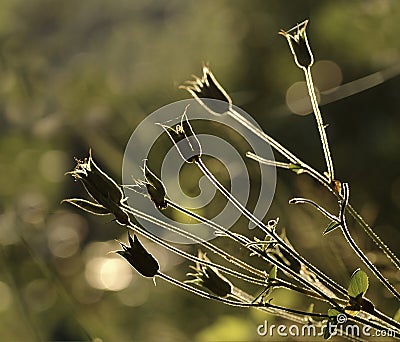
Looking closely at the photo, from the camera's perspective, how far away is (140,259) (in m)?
0.22

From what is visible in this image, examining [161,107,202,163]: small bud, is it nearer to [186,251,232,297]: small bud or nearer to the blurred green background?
[186,251,232,297]: small bud

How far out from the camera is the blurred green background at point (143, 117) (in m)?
0.54

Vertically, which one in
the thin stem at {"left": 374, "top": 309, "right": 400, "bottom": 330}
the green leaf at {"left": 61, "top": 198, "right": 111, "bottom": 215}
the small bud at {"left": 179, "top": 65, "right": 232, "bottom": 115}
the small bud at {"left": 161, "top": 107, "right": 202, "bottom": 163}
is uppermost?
the small bud at {"left": 179, "top": 65, "right": 232, "bottom": 115}

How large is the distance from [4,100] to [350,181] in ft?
1.07

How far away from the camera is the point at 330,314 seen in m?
0.22

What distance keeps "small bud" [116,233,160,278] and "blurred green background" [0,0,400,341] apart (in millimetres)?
230

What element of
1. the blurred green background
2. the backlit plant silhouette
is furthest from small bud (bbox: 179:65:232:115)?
the blurred green background

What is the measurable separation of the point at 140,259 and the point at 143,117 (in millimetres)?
434

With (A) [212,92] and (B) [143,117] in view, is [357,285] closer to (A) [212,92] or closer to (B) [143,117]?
(A) [212,92]

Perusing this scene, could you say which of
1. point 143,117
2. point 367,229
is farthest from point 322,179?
point 143,117

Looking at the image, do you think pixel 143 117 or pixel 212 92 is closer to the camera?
pixel 212 92

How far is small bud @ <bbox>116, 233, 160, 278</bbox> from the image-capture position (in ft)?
0.73

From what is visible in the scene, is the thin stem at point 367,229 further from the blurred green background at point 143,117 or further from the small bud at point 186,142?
the blurred green background at point 143,117

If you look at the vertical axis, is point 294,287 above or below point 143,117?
below
